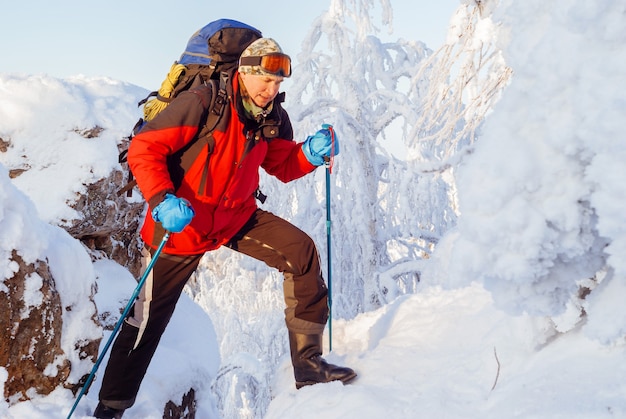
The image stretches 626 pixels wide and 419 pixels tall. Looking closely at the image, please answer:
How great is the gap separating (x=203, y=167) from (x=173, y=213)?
1.36ft

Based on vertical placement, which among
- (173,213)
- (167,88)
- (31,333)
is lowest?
(31,333)

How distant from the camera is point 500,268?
1572 millimetres

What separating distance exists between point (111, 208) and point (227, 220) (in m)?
2.48

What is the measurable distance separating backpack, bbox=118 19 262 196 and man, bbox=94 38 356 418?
51mm

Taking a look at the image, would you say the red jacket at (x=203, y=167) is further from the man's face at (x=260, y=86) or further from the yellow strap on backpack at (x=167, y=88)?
the yellow strap on backpack at (x=167, y=88)

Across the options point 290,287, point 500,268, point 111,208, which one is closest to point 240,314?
point 111,208

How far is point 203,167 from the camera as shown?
3059 millimetres

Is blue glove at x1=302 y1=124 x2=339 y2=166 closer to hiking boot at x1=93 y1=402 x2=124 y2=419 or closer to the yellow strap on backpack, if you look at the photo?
the yellow strap on backpack

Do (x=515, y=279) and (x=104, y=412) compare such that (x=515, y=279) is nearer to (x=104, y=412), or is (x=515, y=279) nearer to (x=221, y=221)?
(x=221, y=221)

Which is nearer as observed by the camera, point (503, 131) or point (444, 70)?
point (503, 131)

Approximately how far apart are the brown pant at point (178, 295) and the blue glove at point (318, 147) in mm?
535

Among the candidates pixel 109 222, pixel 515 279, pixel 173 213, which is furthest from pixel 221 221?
pixel 109 222

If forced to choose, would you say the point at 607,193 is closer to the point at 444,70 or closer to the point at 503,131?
the point at 503,131

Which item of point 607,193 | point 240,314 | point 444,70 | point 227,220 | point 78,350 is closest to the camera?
point 607,193
